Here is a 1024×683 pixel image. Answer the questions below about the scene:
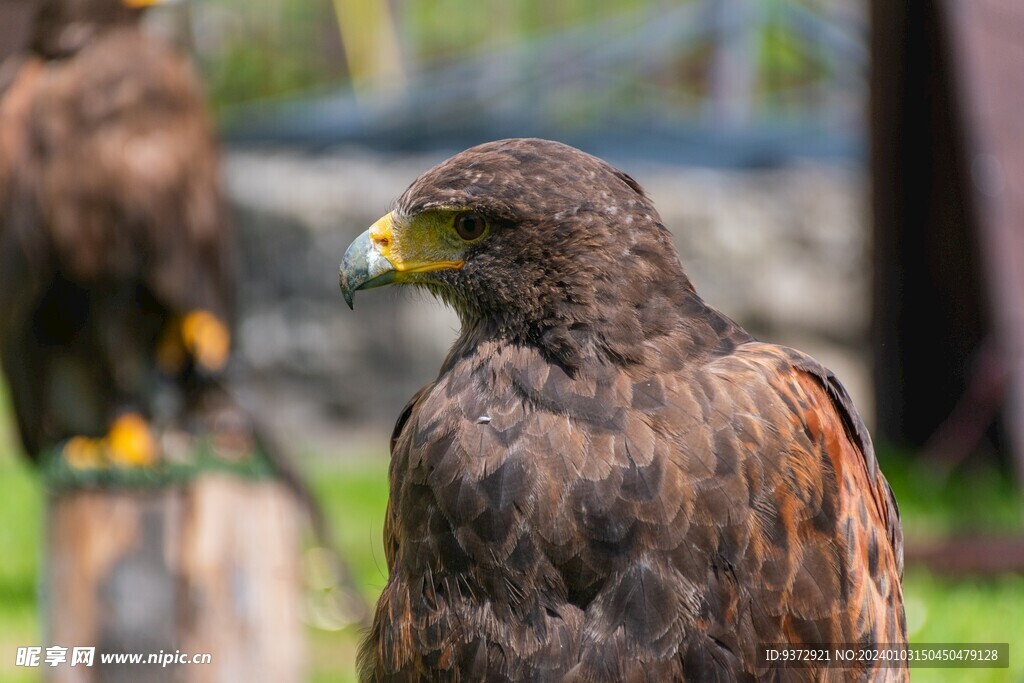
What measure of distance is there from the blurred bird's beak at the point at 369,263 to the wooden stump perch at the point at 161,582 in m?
2.12

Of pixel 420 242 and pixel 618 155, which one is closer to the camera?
pixel 420 242

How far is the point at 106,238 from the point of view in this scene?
5457mm

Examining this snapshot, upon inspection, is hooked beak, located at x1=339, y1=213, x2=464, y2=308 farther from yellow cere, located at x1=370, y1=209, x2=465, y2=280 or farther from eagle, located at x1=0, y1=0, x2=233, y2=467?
eagle, located at x1=0, y1=0, x2=233, y2=467

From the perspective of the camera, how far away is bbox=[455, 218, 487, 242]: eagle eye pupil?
7.84 feet

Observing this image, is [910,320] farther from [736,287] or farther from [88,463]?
[88,463]

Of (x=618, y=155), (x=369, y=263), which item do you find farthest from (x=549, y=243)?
(x=618, y=155)

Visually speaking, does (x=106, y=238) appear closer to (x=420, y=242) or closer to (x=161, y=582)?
(x=161, y=582)

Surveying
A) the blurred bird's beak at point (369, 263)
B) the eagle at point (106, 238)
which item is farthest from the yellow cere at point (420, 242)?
the eagle at point (106, 238)

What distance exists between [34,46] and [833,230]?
6017mm

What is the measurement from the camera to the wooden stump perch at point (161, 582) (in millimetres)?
4258

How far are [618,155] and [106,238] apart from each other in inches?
174

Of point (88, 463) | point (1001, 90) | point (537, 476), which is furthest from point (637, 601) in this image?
point (1001, 90)

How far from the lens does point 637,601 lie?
2256 millimetres

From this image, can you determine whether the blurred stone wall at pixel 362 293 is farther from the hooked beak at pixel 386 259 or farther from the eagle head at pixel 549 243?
the eagle head at pixel 549 243
